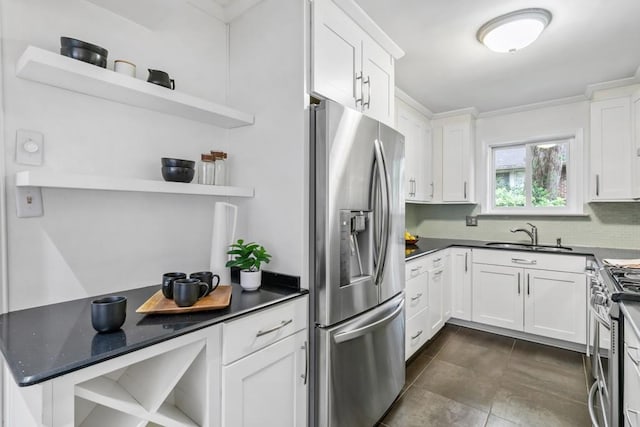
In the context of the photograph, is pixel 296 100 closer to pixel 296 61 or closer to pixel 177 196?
pixel 296 61

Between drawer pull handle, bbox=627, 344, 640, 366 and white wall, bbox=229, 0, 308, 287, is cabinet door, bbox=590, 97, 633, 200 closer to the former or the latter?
drawer pull handle, bbox=627, 344, 640, 366

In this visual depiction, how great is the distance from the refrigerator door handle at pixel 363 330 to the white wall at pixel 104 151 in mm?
869

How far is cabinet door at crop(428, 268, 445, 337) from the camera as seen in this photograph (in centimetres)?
279

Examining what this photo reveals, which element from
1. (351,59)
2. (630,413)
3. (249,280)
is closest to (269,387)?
(249,280)

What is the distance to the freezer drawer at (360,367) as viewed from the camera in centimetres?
146

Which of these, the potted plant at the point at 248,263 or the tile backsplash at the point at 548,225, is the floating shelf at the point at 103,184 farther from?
the tile backsplash at the point at 548,225

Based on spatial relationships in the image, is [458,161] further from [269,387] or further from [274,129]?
[269,387]

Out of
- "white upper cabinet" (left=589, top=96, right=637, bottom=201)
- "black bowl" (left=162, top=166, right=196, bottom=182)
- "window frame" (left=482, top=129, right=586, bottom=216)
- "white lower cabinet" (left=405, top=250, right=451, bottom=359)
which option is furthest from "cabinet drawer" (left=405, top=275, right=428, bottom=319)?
"white upper cabinet" (left=589, top=96, right=637, bottom=201)

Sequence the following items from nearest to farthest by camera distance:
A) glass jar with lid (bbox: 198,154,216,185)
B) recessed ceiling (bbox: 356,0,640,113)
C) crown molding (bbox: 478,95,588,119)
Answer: glass jar with lid (bbox: 198,154,216,185) < recessed ceiling (bbox: 356,0,640,113) < crown molding (bbox: 478,95,588,119)

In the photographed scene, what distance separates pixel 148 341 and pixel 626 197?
12.1 feet

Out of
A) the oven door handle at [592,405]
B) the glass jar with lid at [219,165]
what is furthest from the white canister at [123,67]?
the oven door handle at [592,405]

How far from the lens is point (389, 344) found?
1.86 meters

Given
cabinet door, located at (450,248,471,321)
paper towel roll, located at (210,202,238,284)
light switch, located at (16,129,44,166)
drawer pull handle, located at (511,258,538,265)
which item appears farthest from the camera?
cabinet door, located at (450,248,471,321)

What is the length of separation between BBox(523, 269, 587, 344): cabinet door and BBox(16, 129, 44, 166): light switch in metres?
3.56
